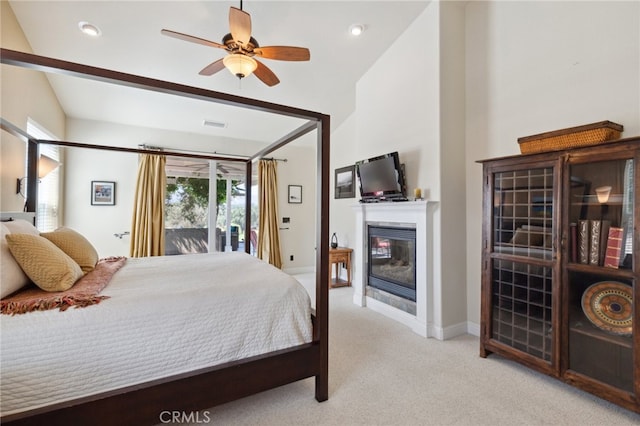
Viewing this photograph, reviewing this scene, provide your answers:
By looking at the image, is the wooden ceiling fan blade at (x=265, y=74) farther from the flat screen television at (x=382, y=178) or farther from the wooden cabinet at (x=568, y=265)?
the wooden cabinet at (x=568, y=265)

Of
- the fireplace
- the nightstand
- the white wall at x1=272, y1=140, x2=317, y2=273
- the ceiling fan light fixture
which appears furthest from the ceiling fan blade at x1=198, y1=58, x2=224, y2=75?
the nightstand

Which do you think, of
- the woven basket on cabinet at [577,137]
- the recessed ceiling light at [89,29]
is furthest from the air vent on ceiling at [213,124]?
the woven basket on cabinet at [577,137]

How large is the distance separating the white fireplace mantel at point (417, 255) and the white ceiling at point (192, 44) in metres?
1.60

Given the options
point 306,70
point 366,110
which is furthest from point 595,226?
point 306,70

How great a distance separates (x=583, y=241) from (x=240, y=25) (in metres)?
2.90

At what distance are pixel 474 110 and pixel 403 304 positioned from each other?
2.23 meters

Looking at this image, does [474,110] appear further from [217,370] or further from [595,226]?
[217,370]

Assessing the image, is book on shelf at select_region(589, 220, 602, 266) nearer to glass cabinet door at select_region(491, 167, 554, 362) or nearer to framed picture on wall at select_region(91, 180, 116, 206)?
glass cabinet door at select_region(491, 167, 554, 362)

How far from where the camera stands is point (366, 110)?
3947 mm

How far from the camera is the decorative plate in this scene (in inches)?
69.1

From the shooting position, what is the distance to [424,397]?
1.90 metres

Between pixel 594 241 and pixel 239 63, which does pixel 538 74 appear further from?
pixel 239 63

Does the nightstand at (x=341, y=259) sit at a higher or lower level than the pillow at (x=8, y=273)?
lower

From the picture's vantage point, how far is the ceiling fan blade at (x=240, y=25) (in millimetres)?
2068
